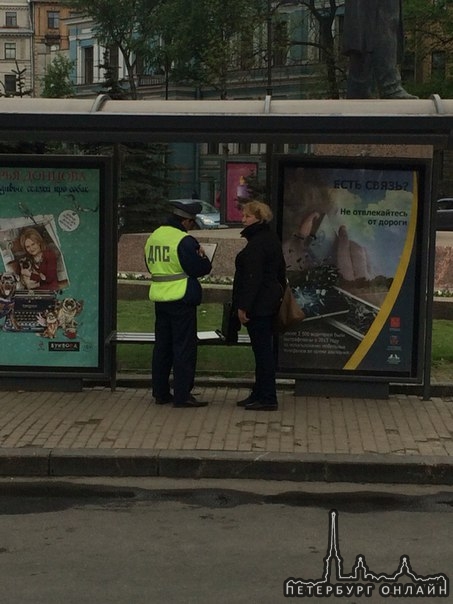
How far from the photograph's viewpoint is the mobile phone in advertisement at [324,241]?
945cm

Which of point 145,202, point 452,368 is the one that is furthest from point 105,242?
point 145,202

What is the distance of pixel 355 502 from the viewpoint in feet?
22.7

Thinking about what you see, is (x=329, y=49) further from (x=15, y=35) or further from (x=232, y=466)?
(x=15, y=35)

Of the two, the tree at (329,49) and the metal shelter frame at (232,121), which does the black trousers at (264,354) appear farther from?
the tree at (329,49)

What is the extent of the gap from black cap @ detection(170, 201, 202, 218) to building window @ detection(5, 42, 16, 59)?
369 feet

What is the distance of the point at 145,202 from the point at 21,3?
→ 308 feet

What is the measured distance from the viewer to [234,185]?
20.8m

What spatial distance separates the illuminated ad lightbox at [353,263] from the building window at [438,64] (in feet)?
131

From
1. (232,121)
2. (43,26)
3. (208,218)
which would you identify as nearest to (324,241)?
(232,121)

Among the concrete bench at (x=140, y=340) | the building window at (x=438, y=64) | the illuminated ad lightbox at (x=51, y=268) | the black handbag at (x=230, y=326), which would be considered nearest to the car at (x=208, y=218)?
the building window at (x=438, y=64)

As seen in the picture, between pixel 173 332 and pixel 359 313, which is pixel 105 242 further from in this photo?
pixel 359 313

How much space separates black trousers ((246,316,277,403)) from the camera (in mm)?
9016

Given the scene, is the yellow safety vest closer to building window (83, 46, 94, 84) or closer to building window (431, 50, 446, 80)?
building window (431, 50, 446, 80)

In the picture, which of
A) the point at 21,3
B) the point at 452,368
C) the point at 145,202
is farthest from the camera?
the point at 21,3
